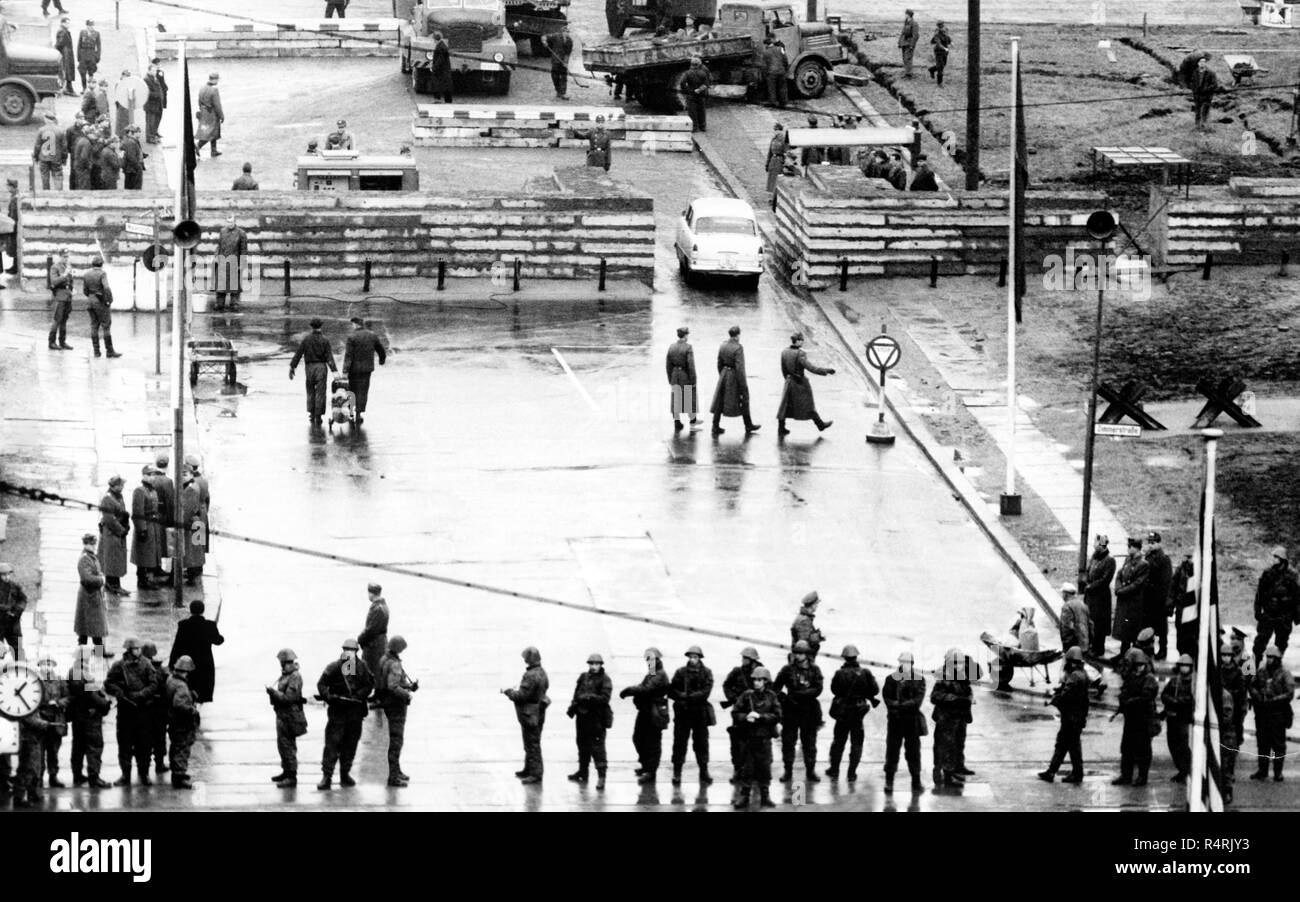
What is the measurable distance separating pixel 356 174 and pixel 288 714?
80.7ft

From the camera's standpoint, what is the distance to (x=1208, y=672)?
993 inches

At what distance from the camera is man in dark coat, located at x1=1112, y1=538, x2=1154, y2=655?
→ 3228 cm

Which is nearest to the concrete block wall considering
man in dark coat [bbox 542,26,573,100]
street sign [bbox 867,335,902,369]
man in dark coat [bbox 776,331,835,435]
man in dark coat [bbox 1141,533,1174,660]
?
man in dark coat [bbox 776,331,835,435]

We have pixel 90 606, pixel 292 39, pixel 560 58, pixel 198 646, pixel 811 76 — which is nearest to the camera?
pixel 198 646

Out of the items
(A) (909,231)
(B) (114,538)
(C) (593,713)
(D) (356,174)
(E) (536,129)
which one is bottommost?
(C) (593,713)

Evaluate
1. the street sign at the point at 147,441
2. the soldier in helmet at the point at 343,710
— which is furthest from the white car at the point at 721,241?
Answer: the soldier in helmet at the point at 343,710

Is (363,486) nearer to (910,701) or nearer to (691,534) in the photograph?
(691,534)

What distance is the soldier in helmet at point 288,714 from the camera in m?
28.0

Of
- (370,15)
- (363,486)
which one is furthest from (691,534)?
(370,15)

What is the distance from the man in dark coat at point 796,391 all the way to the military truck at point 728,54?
22404 mm

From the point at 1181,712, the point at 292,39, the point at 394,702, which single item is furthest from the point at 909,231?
the point at 292,39

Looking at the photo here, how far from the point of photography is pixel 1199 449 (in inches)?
1581

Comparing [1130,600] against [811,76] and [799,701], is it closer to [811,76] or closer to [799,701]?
[799,701]
